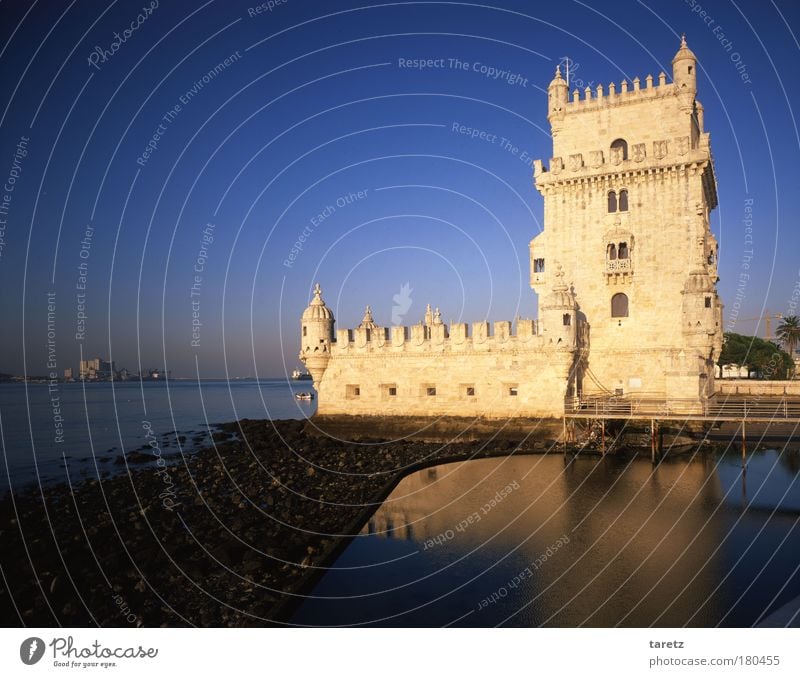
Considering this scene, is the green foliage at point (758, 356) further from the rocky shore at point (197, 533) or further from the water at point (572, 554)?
the rocky shore at point (197, 533)

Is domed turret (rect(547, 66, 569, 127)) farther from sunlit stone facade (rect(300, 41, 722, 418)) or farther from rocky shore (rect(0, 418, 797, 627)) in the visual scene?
rocky shore (rect(0, 418, 797, 627))

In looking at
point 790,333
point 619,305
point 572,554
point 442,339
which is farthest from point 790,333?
point 572,554

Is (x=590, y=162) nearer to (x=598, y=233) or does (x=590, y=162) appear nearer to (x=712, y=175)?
(x=598, y=233)

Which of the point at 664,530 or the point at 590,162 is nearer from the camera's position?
the point at 664,530

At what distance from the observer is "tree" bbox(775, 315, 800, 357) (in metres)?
52.1

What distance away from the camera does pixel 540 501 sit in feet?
57.2

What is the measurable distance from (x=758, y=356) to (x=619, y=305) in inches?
1410

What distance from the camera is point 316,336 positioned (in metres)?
31.5

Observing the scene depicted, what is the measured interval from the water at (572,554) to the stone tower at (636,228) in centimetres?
834

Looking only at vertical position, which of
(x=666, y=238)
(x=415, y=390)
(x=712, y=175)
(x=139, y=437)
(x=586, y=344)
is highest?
(x=712, y=175)

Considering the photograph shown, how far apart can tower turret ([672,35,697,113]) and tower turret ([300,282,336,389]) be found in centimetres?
2090

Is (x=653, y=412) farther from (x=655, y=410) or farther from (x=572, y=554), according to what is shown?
(x=572, y=554)

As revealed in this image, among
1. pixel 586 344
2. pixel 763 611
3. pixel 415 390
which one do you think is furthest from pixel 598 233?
pixel 763 611
